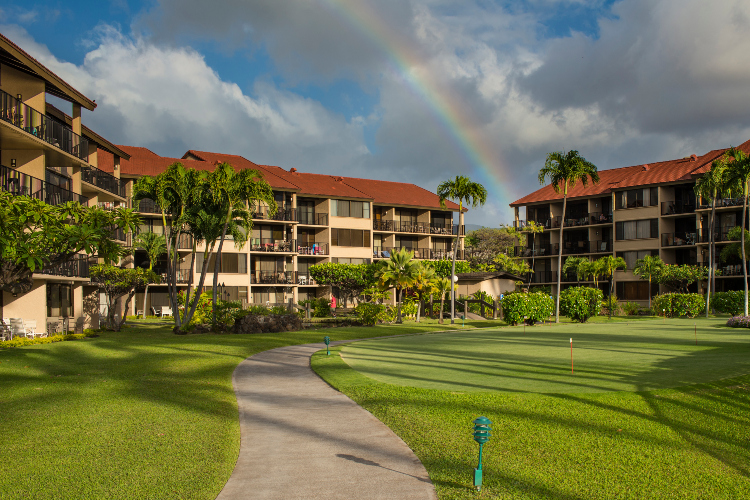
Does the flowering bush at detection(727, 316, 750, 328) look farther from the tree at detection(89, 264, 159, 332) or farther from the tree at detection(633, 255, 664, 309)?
the tree at detection(89, 264, 159, 332)

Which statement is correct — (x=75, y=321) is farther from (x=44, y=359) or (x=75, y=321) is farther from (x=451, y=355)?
(x=451, y=355)

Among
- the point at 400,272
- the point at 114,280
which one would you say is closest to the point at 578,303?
the point at 400,272

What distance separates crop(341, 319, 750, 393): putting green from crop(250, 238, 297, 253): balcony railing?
35047 millimetres

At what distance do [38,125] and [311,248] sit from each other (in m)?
34.6

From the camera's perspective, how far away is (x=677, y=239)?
58.2m

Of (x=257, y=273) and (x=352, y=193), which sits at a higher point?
(x=352, y=193)

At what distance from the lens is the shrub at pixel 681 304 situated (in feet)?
143

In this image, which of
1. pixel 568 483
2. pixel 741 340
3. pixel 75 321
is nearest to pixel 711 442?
pixel 568 483

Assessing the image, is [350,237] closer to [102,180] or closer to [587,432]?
[102,180]

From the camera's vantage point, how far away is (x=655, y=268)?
174 ft

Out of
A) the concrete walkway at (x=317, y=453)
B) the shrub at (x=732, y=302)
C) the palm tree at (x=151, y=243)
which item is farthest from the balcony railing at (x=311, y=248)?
the concrete walkway at (x=317, y=453)

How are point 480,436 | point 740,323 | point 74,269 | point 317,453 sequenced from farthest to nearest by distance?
point 74,269
point 740,323
point 317,453
point 480,436

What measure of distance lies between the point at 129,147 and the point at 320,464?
5738cm

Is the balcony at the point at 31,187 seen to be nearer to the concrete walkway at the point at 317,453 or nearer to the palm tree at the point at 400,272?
the concrete walkway at the point at 317,453
